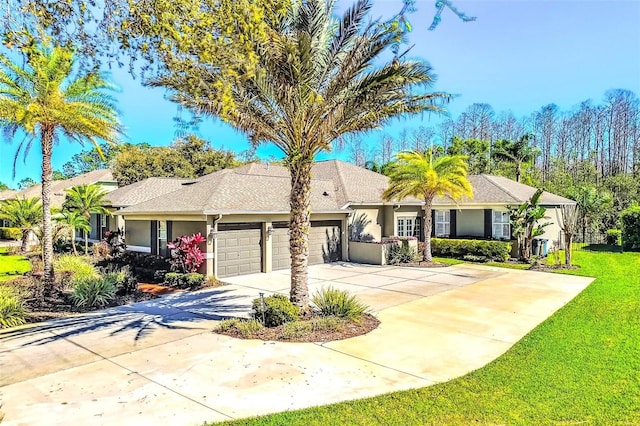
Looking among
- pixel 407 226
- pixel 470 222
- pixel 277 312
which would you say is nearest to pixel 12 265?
pixel 277 312

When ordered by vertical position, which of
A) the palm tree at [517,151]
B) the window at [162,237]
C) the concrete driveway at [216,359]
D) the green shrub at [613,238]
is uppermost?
the palm tree at [517,151]

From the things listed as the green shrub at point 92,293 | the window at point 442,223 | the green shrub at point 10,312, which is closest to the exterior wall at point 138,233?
the green shrub at point 92,293

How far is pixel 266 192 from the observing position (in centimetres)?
1970

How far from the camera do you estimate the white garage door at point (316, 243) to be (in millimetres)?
18416

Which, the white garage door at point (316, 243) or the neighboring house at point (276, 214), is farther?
the white garage door at point (316, 243)

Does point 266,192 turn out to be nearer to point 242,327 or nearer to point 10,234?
point 242,327

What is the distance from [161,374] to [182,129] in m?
4.45

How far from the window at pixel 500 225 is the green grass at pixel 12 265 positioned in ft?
75.2

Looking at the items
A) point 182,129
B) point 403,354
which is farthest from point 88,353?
point 403,354

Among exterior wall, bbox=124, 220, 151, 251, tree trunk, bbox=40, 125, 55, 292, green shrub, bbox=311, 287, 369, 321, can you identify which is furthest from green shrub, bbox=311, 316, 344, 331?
exterior wall, bbox=124, 220, 151, 251

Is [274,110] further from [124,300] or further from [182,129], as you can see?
[124,300]

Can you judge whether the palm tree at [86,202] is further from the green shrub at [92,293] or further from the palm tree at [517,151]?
the palm tree at [517,151]

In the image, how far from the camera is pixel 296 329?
8992 millimetres

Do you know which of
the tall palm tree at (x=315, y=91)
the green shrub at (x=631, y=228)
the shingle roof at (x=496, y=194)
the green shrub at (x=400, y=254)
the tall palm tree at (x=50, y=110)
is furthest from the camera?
the green shrub at (x=631, y=228)
